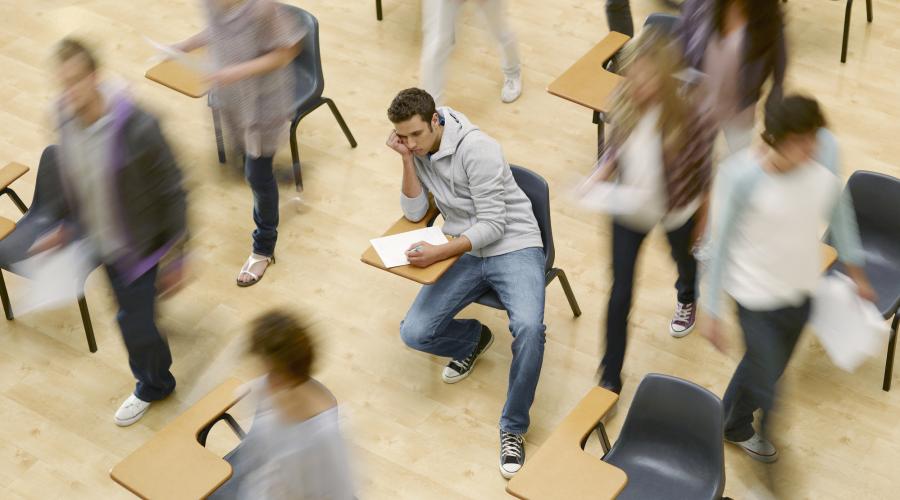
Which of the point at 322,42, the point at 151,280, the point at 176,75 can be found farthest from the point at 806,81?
the point at 151,280

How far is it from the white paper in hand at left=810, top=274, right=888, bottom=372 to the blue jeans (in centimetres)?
117

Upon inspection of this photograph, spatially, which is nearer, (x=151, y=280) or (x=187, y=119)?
(x=151, y=280)

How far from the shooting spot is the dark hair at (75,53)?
4.25 metres

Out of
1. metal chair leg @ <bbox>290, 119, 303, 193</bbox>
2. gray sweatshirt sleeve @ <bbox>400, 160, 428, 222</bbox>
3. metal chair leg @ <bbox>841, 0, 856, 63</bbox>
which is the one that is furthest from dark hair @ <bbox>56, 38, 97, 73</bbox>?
metal chair leg @ <bbox>841, 0, 856, 63</bbox>

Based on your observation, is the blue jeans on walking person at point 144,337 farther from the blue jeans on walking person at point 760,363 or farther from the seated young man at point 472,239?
the blue jeans on walking person at point 760,363

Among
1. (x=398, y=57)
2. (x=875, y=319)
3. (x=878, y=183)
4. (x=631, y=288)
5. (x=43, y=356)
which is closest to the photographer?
(x=875, y=319)

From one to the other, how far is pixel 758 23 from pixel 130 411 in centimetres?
319

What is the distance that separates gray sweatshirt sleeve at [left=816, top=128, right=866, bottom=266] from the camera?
400 centimetres

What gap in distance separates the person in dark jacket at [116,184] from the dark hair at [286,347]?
3.48ft

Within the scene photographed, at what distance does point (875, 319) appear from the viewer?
13.7 feet

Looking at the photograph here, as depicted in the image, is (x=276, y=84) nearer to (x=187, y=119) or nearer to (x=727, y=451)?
(x=187, y=119)

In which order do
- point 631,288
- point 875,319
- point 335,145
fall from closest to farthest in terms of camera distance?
point 875,319, point 631,288, point 335,145

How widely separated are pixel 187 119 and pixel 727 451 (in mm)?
3753

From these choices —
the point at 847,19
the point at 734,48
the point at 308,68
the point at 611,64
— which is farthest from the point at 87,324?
the point at 847,19
